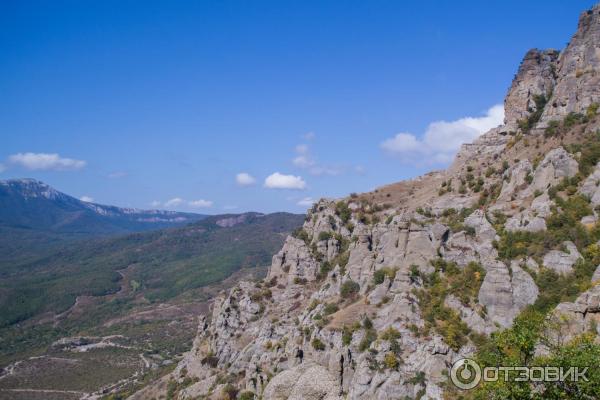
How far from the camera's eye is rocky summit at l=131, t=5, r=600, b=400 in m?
36.7

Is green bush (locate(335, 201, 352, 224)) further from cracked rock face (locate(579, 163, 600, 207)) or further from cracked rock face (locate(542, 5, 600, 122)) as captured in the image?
cracked rock face (locate(579, 163, 600, 207))

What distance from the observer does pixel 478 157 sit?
65938 mm

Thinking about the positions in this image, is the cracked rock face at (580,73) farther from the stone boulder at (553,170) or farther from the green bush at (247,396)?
the green bush at (247,396)

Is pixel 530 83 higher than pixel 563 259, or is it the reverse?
pixel 530 83

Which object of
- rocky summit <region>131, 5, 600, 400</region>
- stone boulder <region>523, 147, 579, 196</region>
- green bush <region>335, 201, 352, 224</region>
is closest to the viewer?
rocky summit <region>131, 5, 600, 400</region>

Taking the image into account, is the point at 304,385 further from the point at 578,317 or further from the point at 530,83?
the point at 530,83

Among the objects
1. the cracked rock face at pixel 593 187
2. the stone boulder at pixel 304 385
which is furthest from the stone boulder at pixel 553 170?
the stone boulder at pixel 304 385

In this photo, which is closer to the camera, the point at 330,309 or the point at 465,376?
the point at 465,376

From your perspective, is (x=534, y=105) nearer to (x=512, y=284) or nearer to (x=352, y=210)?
(x=352, y=210)

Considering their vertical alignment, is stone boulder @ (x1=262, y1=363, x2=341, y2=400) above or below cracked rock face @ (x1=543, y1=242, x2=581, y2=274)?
below

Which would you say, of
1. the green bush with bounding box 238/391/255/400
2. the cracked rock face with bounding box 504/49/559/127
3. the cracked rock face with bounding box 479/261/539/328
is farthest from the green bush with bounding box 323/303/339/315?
the cracked rock face with bounding box 504/49/559/127

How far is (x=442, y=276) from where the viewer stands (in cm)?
4453

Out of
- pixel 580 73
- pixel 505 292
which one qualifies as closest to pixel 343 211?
pixel 580 73

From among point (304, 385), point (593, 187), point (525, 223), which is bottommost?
point (304, 385)
